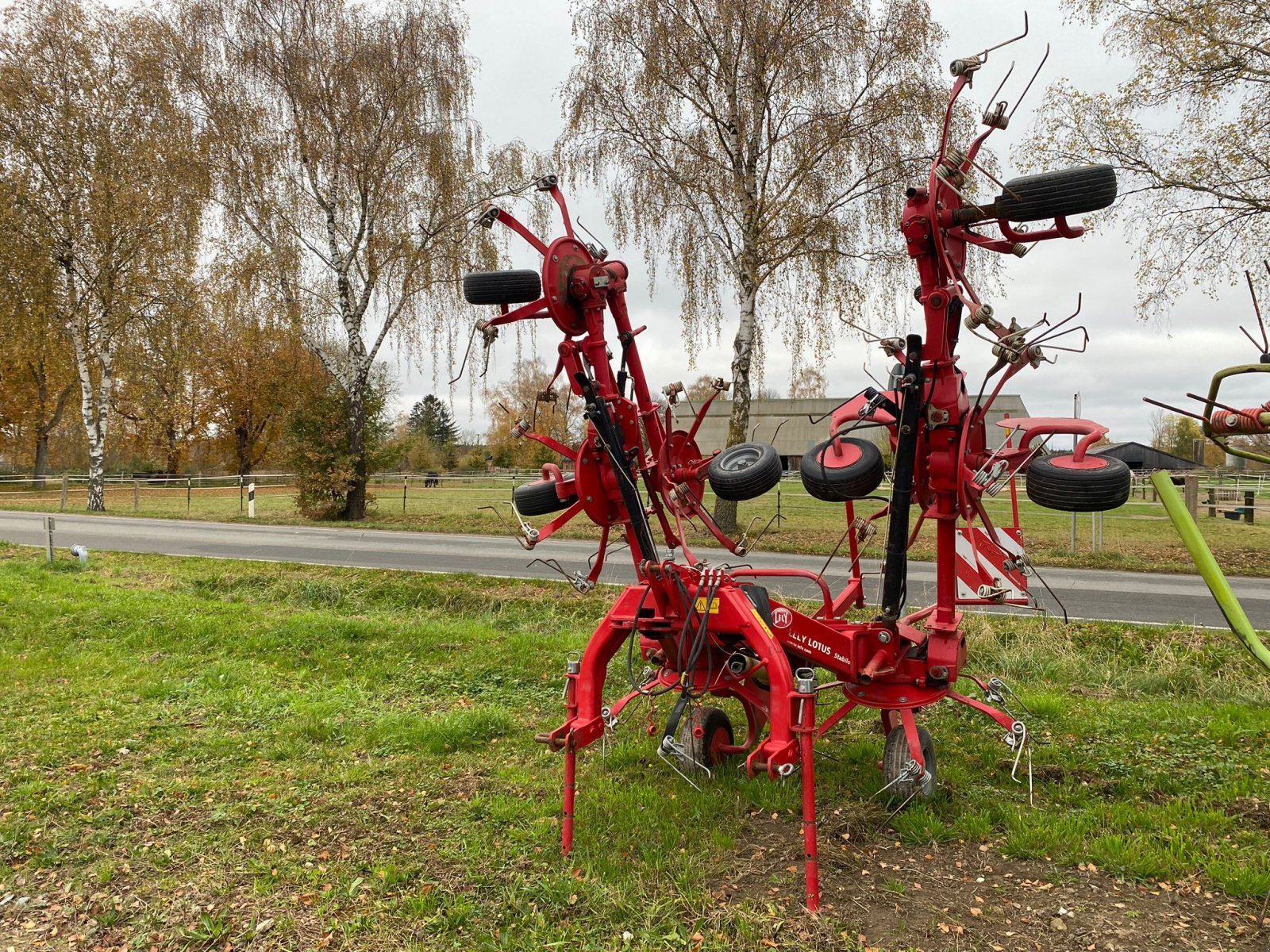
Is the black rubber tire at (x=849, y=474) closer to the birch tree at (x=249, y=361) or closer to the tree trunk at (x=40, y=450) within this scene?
the birch tree at (x=249, y=361)

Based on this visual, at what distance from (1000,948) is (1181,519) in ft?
8.27

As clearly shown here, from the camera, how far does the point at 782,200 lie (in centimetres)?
1559

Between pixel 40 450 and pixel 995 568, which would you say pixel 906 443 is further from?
pixel 40 450

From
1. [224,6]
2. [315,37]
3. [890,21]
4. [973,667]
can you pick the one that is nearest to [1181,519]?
[973,667]

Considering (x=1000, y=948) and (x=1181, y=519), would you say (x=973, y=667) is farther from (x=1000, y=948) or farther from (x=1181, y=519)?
(x=1181, y=519)

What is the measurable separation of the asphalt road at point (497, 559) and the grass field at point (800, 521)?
100 cm

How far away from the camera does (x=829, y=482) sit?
14.0ft

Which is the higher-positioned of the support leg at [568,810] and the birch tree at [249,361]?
the birch tree at [249,361]

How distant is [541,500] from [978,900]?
2.75 meters

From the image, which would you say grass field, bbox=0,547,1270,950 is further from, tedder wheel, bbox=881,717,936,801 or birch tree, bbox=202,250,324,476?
birch tree, bbox=202,250,324,476

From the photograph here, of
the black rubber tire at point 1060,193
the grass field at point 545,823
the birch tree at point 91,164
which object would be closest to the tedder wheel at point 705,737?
the grass field at point 545,823

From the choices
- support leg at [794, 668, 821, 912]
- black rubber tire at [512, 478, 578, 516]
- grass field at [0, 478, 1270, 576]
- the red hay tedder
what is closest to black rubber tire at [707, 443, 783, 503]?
the red hay tedder

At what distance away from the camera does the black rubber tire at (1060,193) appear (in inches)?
130

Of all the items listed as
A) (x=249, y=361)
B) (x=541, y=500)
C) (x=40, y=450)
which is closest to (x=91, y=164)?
(x=249, y=361)
